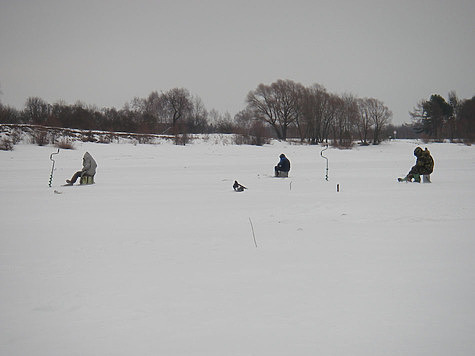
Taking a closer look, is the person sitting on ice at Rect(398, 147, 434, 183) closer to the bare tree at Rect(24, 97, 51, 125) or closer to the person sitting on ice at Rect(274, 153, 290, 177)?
the person sitting on ice at Rect(274, 153, 290, 177)

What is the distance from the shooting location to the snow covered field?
3398 millimetres

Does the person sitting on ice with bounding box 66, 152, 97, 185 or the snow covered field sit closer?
the snow covered field

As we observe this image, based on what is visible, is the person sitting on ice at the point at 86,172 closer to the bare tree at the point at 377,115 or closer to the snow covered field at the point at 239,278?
the snow covered field at the point at 239,278

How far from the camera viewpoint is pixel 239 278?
4.84 meters

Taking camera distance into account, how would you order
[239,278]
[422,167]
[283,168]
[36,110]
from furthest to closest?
[36,110] → [283,168] → [422,167] → [239,278]

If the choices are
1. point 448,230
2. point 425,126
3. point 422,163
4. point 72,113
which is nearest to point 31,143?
point 72,113

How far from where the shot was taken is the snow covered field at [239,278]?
3.40 meters

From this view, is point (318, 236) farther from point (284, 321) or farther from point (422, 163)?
point (422, 163)

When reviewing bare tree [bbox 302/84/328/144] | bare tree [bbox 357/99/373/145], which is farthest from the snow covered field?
bare tree [bbox 357/99/373/145]

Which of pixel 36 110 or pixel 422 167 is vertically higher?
pixel 36 110

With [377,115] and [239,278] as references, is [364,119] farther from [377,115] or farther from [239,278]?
[239,278]

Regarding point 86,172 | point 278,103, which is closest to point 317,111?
point 278,103

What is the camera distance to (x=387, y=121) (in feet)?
193

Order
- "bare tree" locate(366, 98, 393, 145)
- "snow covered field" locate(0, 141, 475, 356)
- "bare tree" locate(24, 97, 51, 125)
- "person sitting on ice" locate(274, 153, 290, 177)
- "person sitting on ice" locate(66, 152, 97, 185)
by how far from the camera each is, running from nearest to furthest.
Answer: "snow covered field" locate(0, 141, 475, 356), "person sitting on ice" locate(66, 152, 97, 185), "person sitting on ice" locate(274, 153, 290, 177), "bare tree" locate(24, 97, 51, 125), "bare tree" locate(366, 98, 393, 145)
